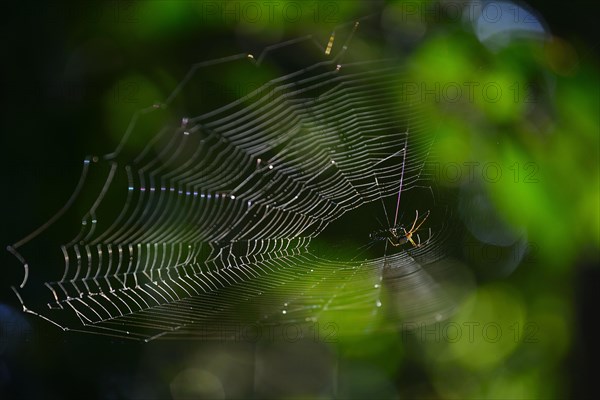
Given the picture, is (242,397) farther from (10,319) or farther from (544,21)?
(544,21)

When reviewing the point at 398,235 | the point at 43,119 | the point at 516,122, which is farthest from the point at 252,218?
the point at 516,122

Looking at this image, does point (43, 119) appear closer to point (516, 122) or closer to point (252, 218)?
point (252, 218)

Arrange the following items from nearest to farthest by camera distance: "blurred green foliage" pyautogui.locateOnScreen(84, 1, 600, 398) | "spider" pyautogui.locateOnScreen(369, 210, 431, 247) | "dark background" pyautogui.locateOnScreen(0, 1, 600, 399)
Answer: "blurred green foliage" pyautogui.locateOnScreen(84, 1, 600, 398)
"dark background" pyautogui.locateOnScreen(0, 1, 600, 399)
"spider" pyautogui.locateOnScreen(369, 210, 431, 247)

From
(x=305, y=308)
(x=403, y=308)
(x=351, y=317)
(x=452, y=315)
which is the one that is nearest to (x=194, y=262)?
(x=305, y=308)

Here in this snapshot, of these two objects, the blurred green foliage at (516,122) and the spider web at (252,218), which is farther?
the spider web at (252,218)

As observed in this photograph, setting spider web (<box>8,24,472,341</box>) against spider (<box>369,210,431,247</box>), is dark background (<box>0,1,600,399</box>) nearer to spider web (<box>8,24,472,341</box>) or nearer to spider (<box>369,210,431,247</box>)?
spider web (<box>8,24,472,341</box>)

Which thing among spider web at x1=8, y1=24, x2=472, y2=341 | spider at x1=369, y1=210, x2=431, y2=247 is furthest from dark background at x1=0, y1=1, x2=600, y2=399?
spider at x1=369, y1=210, x2=431, y2=247

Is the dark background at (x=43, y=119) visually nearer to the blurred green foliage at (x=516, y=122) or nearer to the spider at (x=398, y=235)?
the blurred green foliage at (x=516, y=122)

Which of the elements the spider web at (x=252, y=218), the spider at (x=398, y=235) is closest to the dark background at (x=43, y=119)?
the spider web at (x=252, y=218)
